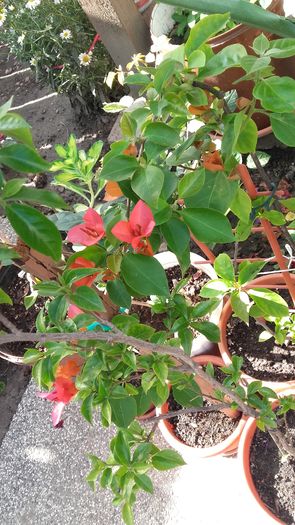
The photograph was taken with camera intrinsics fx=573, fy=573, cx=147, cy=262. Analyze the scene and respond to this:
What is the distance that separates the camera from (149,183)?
66 centimetres

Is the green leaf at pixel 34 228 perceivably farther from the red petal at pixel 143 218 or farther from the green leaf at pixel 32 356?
the green leaf at pixel 32 356

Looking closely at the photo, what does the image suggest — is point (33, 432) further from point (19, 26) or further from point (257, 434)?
point (19, 26)

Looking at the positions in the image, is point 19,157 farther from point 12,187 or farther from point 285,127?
point 285,127

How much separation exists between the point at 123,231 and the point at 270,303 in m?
0.30

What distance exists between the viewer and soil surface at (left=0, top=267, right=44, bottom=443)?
6.26ft

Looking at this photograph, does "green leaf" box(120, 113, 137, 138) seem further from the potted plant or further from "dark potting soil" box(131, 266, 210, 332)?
"dark potting soil" box(131, 266, 210, 332)

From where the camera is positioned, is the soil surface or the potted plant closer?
the potted plant

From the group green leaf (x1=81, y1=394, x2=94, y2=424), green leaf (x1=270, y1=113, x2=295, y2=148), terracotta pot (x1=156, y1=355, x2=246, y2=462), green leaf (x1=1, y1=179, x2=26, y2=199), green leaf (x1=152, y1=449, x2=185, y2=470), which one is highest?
green leaf (x1=1, y1=179, x2=26, y2=199)

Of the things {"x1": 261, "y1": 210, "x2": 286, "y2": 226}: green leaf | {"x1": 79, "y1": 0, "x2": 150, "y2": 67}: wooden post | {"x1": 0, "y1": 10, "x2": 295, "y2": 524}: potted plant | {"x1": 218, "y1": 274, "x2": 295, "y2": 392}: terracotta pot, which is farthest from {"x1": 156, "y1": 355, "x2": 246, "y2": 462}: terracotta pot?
{"x1": 79, "y1": 0, "x2": 150, "y2": 67}: wooden post

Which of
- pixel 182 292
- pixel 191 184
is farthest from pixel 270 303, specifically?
pixel 182 292

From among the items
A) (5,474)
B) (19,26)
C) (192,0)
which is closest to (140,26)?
(19,26)

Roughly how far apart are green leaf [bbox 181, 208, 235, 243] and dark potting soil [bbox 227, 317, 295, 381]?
0.71 m

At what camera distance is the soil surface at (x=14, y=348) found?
191 cm

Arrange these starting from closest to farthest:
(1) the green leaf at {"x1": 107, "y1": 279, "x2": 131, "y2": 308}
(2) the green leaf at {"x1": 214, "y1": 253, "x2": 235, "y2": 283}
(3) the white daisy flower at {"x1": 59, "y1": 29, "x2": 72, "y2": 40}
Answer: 1. (1) the green leaf at {"x1": 107, "y1": 279, "x2": 131, "y2": 308}
2. (2) the green leaf at {"x1": 214, "y1": 253, "x2": 235, "y2": 283}
3. (3) the white daisy flower at {"x1": 59, "y1": 29, "x2": 72, "y2": 40}
